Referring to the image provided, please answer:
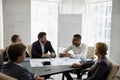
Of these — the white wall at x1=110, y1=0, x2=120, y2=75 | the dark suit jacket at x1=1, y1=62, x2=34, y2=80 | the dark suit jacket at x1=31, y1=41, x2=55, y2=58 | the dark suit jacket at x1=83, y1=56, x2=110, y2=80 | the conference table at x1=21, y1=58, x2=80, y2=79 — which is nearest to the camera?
the dark suit jacket at x1=1, y1=62, x2=34, y2=80

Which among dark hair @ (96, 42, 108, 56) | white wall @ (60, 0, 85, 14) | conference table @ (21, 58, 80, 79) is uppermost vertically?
white wall @ (60, 0, 85, 14)

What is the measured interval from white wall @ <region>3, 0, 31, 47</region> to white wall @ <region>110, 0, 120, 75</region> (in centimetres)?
254

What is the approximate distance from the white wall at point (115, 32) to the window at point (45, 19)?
2074mm

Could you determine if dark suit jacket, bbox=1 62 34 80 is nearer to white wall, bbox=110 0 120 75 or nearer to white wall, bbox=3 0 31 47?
white wall, bbox=3 0 31 47

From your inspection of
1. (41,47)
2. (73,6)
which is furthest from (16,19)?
(73,6)

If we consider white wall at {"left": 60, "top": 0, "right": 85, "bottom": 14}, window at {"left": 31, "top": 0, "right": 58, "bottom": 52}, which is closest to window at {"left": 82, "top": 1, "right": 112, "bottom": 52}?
white wall at {"left": 60, "top": 0, "right": 85, "bottom": 14}

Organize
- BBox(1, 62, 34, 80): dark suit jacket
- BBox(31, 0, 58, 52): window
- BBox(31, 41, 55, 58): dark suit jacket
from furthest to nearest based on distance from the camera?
BBox(31, 0, 58, 52): window → BBox(31, 41, 55, 58): dark suit jacket → BBox(1, 62, 34, 80): dark suit jacket

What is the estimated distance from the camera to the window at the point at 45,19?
18.4 ft

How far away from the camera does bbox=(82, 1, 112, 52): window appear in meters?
5.32

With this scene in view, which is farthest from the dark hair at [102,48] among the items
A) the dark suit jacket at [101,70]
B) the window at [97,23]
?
the window at [97,23]

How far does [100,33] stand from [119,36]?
965 mm

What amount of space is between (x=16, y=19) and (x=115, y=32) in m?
2.93

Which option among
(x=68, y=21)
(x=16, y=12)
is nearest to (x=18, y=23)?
(x=16, y=12)

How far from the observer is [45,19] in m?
5.88
